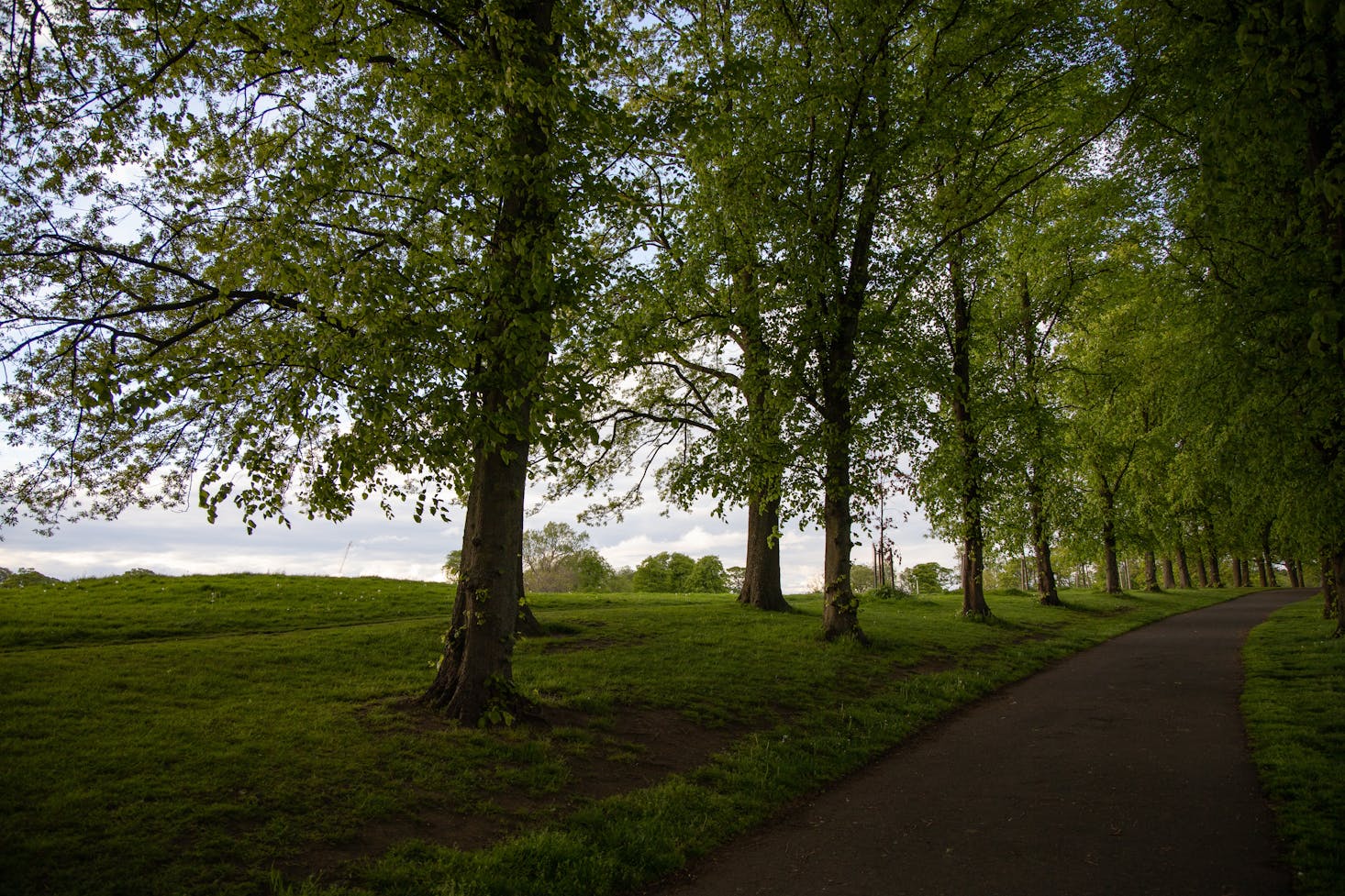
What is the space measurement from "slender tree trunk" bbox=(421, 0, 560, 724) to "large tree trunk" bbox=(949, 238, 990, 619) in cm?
1406

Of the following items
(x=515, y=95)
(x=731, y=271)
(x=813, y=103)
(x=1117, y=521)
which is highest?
(x=813, y=103)

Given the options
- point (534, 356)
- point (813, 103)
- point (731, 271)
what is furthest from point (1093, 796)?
point (813, 103)

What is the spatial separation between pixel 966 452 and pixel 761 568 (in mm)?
7498

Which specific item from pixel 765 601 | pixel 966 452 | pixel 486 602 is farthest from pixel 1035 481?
pixel 486 602

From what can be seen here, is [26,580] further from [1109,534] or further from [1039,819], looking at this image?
[1109,534]

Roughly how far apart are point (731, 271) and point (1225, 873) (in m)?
13.6

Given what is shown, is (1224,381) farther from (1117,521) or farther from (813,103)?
(1117,521)

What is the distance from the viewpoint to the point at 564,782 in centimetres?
754

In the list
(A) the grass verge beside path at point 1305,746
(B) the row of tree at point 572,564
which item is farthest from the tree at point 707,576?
(A) the grass verge beside path at point 1305,746

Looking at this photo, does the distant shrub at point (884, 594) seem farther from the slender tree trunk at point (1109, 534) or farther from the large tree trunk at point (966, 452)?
the slender tree trunk at point (1109, 534)

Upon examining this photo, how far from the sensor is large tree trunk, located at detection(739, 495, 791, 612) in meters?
22.2

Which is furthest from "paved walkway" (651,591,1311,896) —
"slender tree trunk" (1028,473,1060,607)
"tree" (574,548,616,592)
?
"tree" (574,548,616,592)

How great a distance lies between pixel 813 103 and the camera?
599 inches

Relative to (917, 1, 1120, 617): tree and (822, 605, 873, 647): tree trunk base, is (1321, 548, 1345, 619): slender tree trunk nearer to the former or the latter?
(917, 1, 1120, 617): tree
